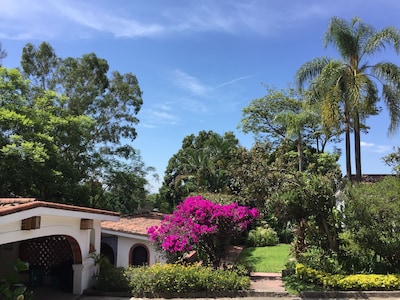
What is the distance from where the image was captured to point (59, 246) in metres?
12.6

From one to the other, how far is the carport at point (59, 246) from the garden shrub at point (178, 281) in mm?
1591

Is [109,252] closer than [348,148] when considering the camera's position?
Yes

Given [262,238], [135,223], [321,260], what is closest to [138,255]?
[135,223]

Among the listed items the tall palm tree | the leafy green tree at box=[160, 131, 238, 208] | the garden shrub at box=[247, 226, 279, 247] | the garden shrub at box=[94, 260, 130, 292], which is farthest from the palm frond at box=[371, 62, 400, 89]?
the garden shrub at box=[94, 260, 130, 292]

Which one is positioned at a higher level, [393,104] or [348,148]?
[393,104]

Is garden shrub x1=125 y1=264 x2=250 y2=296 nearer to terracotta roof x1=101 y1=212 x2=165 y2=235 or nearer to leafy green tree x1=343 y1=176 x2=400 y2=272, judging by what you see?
leafy green tree x1=343 y1=176 x2=400 y2=272

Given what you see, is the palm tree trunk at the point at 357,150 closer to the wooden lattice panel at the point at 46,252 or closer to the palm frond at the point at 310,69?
the palm frond at the point at 310,69

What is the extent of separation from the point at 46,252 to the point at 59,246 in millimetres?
471

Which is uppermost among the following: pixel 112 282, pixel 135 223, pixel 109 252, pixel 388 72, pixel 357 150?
pixel 388 72

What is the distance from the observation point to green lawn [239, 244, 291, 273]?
646 inches

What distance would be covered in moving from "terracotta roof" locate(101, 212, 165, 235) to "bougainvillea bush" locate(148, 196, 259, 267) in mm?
3684

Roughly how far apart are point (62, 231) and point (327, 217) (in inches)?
352

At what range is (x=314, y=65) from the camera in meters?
19.8

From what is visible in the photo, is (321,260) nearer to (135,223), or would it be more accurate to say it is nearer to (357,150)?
(357,150)
